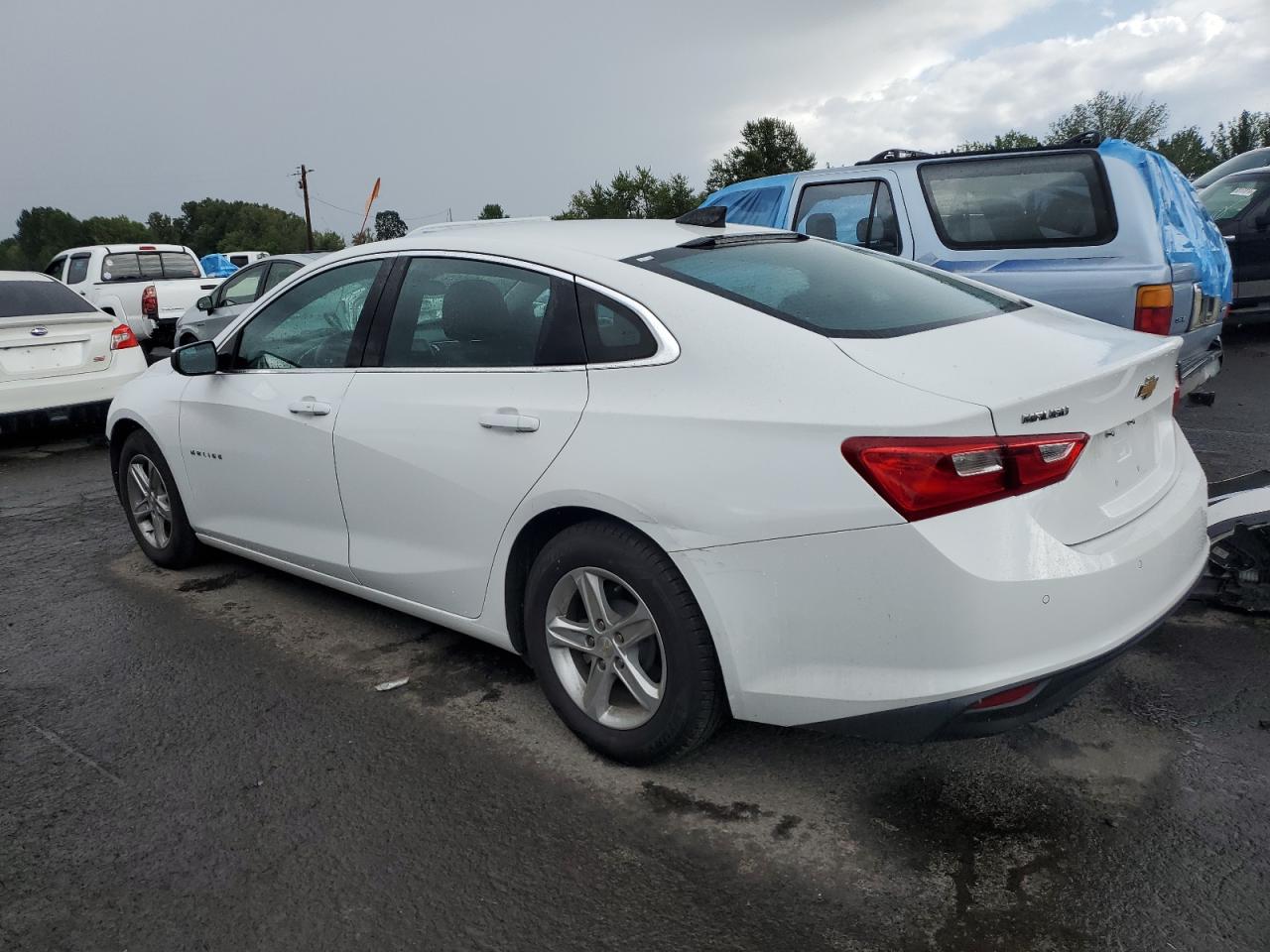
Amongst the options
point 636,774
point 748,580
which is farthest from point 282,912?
point 748,580

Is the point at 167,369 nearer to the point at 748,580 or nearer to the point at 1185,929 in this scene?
the point at 748,580

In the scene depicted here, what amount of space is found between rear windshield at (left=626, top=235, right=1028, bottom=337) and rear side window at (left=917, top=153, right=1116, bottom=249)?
2947mm

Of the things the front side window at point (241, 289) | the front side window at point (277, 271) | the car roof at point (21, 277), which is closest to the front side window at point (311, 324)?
the car roof at point (21, 277)

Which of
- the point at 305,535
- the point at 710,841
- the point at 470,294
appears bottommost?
the point at 710,841

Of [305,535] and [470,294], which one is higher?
[470,294]

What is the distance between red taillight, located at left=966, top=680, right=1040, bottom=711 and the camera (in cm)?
238

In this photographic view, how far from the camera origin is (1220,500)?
3838mm

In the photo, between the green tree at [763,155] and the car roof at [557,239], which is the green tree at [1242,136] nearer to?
the green tree at [763,155]

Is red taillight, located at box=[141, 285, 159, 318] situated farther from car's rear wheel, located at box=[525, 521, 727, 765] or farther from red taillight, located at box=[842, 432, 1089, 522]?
red taillight, located at box=[842, 432, 1089, 522]

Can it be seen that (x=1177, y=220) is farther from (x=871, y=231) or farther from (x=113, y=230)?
(x=113, y=230)

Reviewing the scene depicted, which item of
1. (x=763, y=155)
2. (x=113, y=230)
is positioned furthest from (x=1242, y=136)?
(x=113, y=230)

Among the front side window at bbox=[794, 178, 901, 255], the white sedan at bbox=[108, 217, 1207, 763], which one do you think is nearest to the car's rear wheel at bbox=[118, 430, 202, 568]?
the white sedan at bbox=[108, 217, 1207, 763]

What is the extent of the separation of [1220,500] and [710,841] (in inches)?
97.5

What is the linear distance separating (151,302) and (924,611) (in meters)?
14.7
